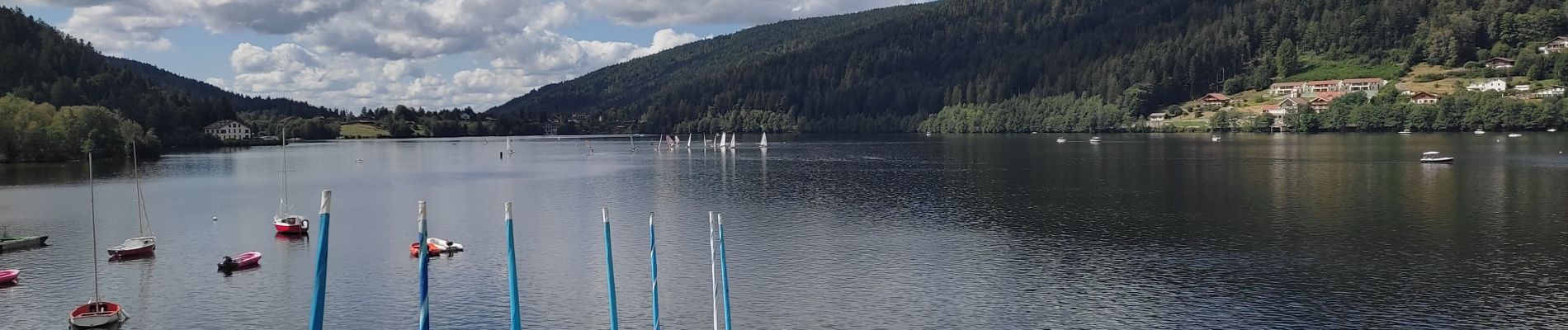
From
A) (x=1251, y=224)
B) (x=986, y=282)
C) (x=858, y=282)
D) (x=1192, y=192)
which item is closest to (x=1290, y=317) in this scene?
(x=986, y=282)

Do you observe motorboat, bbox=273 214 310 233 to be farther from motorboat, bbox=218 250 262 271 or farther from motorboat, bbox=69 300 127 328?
motorboat, bbox=69 300 127 328

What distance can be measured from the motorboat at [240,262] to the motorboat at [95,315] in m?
10.3

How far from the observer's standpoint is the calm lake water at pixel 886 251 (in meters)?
35.8

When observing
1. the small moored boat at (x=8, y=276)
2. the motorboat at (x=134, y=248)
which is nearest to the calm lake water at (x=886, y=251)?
the motorboat at (x=134, y=248)

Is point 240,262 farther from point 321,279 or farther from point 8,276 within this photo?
point 321,279

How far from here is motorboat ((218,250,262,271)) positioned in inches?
1810

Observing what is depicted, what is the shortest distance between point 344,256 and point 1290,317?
134 feet

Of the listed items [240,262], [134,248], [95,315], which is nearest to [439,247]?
[240,262]

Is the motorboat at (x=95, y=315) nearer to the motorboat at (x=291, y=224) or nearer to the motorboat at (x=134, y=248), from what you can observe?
the motorboat at (x=134, y=248)

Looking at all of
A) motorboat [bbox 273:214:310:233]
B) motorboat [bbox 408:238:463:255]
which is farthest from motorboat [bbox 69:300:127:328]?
motorboat [bbox 273:214:310:233]

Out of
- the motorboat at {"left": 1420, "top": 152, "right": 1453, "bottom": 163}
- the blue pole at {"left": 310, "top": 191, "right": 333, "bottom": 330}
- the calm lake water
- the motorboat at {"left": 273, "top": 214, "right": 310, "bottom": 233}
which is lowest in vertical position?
the calm lake water

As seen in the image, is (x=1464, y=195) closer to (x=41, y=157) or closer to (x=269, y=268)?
(x=269, y=268)

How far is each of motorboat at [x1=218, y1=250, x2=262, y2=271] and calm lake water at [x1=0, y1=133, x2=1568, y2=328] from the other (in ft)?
2.92

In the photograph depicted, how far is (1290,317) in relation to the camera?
3397cm
